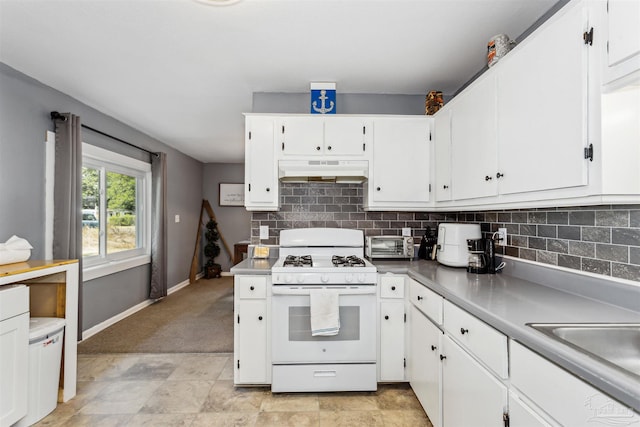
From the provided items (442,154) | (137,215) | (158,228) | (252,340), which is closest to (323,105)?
(442,154)

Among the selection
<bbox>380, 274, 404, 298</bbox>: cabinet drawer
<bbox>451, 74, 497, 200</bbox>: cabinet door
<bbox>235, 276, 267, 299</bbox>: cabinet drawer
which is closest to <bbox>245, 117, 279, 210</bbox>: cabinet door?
<bbox>235, 276, 267, 299</bbox>: cabinet drawer

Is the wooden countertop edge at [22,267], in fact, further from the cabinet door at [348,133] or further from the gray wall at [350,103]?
the cabinet door at [348,133]

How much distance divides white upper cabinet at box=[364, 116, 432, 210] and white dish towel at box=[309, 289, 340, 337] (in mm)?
921

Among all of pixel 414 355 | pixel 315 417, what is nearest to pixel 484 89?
pixel 414 355

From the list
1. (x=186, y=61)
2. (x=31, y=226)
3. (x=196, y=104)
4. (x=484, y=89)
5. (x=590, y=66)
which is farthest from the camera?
(x=196, y=104)

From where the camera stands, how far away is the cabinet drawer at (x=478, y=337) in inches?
46.3

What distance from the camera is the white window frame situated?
3473 mm

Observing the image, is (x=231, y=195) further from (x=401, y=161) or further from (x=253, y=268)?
(x=401, y=161)

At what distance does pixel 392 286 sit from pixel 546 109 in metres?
1.46

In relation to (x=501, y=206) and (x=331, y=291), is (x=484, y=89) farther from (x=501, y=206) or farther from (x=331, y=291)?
(x=331, y=291)

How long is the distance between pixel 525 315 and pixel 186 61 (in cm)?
267

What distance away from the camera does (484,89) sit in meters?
1.83

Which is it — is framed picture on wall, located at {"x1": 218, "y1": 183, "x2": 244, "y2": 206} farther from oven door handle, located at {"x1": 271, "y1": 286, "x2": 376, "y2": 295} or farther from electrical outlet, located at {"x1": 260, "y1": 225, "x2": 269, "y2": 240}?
oven door handle, located at {"x1": 271, "y1": 286, "x2": 376, "y2": 295}

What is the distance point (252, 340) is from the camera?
7.49 ft
